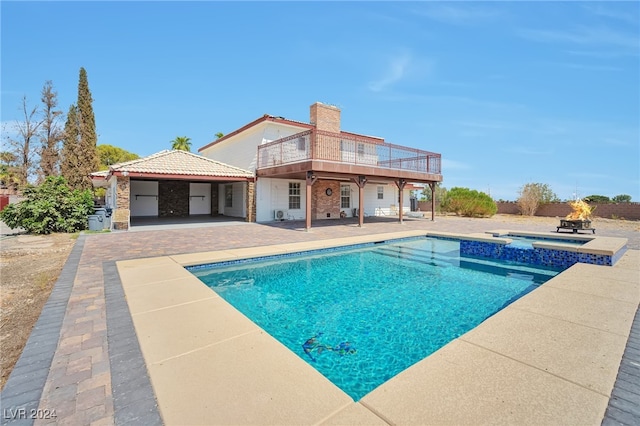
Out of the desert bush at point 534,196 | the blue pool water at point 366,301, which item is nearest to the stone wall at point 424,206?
the desert bush at point 534,196

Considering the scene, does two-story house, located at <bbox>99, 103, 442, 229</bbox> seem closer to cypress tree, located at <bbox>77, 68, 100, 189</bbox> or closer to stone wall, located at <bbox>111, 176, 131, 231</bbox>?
stone wall, located at <bbox>111, 176, 131, 231</bbox>

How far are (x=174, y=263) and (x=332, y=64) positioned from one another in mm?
12389

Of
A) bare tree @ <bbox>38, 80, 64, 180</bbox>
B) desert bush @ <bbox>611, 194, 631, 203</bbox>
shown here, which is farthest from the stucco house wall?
desert bush @ <bbox>611, 194, 631, 203</bbox>

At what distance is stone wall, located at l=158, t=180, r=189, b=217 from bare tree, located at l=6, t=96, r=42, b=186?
43.8ft

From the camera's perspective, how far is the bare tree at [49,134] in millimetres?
23016

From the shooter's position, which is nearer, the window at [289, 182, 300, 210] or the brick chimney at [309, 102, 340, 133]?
the brick chimney at [309, 102, 340, 133]

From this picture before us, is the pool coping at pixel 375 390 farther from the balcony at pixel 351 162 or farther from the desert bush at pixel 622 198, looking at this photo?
the desert bush at pixel 622 198

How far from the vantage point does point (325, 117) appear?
17.0m

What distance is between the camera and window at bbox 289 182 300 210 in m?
17.1

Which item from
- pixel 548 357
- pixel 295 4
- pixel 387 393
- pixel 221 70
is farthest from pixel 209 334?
pixel 221 70

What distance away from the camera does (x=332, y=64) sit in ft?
46.2

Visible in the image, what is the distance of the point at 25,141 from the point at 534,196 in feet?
138

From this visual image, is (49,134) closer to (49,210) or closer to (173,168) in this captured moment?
(49,210)

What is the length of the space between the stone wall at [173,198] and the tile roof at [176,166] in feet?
20.8
